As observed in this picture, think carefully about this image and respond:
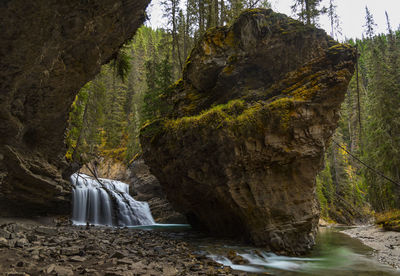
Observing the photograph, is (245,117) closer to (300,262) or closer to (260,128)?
(260,128)

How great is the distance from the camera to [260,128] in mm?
9859

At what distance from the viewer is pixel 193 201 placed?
45.1ft

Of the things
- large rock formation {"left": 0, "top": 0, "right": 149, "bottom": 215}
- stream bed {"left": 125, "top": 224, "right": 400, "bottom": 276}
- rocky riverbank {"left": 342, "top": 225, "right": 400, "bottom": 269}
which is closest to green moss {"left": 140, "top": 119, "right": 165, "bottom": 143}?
large rock formation {"left": 0, "top": 0, "right": 149, "bottom": 215}

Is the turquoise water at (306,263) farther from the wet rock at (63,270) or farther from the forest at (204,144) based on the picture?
the wet rock at (63,270)

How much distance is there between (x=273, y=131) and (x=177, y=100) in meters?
6.59

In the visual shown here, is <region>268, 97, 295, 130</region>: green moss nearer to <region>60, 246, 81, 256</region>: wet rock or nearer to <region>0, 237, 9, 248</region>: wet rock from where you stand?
<region>60, 246, 81, 256</region>: wet rock

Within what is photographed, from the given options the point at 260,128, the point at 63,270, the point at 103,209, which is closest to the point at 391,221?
the point at 260,128

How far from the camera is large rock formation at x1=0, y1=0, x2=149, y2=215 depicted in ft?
18.1

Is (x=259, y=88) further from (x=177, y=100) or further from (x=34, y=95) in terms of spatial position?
(x=34, y=95)

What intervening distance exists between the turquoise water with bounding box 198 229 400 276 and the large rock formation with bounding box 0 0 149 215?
26.5ft

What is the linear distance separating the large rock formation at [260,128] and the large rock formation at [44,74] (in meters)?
4.84

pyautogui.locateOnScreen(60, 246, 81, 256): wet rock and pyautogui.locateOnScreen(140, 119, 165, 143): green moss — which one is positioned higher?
pyautogui.locateOnScreen(140, 119, 165, 143): green moss

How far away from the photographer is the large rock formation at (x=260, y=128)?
962 centimetres

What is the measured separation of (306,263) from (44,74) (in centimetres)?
1094
